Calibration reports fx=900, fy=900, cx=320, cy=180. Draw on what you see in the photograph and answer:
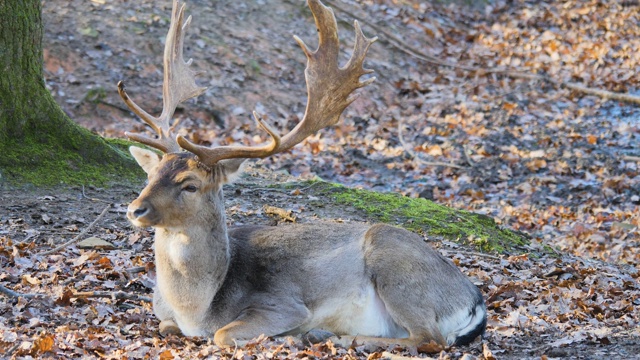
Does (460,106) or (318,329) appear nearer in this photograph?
(318,329)

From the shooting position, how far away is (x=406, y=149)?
15016mm

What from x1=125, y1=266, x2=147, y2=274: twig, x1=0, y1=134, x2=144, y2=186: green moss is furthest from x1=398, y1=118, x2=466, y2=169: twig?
x1=125, y1=266, x2=147, y2=274: twig

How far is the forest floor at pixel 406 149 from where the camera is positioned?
6.92m

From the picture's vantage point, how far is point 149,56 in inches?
645

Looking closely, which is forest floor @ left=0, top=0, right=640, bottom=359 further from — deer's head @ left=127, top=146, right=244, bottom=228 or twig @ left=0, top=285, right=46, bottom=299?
deer's head @ left=127, top=146, right=244, bottom=228

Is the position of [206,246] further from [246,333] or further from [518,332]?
[518,332]

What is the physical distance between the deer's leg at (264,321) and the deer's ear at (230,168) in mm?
969

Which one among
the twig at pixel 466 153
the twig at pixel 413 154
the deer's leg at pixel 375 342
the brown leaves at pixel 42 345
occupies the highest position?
the deer's leg at pixel 375 342

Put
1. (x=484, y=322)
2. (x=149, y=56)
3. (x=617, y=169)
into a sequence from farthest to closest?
(x=149, y=56), (x=617, y=169), (x=484, y=322)

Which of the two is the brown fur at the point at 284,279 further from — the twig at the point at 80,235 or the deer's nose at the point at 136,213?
the twig at the point at 80,235

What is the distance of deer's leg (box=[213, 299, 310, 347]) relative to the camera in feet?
21.1

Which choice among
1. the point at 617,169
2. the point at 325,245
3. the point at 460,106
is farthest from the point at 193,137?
the point at 325,245

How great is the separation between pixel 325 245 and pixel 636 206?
23.2ft

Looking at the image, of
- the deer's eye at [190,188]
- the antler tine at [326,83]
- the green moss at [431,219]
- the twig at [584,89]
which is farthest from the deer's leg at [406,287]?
the twig at [584,89]
